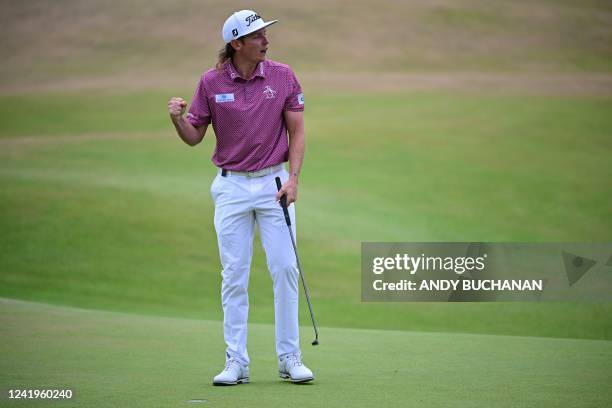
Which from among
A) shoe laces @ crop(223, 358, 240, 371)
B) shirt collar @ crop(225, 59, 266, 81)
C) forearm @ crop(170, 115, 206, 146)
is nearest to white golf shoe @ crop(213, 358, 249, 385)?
shoe laces @ crop(223, 358, 240, 371)

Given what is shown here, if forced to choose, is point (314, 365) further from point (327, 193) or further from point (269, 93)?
point (327, 193)

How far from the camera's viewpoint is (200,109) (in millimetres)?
5617

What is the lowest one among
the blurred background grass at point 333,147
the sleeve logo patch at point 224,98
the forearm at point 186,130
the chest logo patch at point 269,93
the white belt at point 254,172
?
the white belt at point 254,172

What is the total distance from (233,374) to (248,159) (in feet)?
3.81

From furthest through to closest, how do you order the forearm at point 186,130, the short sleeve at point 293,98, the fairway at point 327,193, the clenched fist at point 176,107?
the fairway at point 327,193 → the short sleeve at point 293,98 → the forearm at point 186,130 → the clenched fist at point 176,107

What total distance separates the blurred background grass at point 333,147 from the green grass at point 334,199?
0.16ft

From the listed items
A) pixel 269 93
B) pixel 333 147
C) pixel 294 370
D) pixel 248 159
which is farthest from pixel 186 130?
pixel 333 147

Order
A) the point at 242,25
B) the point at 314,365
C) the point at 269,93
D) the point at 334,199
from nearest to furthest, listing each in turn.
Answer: the point at 242,25, the point at 269,93, the point at 314,365, the point at 334,199

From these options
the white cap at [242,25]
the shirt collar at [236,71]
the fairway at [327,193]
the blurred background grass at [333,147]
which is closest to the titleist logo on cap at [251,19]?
the white cap at [242,25]

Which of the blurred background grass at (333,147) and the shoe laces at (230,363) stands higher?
the blurred background grass at (333,147)

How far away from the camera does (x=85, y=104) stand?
1094 inches

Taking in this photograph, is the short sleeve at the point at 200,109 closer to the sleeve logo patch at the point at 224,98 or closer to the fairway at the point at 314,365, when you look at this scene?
the sleeve logo patch at the point at 224,98

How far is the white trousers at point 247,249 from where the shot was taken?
550cm

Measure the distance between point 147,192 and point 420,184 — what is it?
16.6 feet
